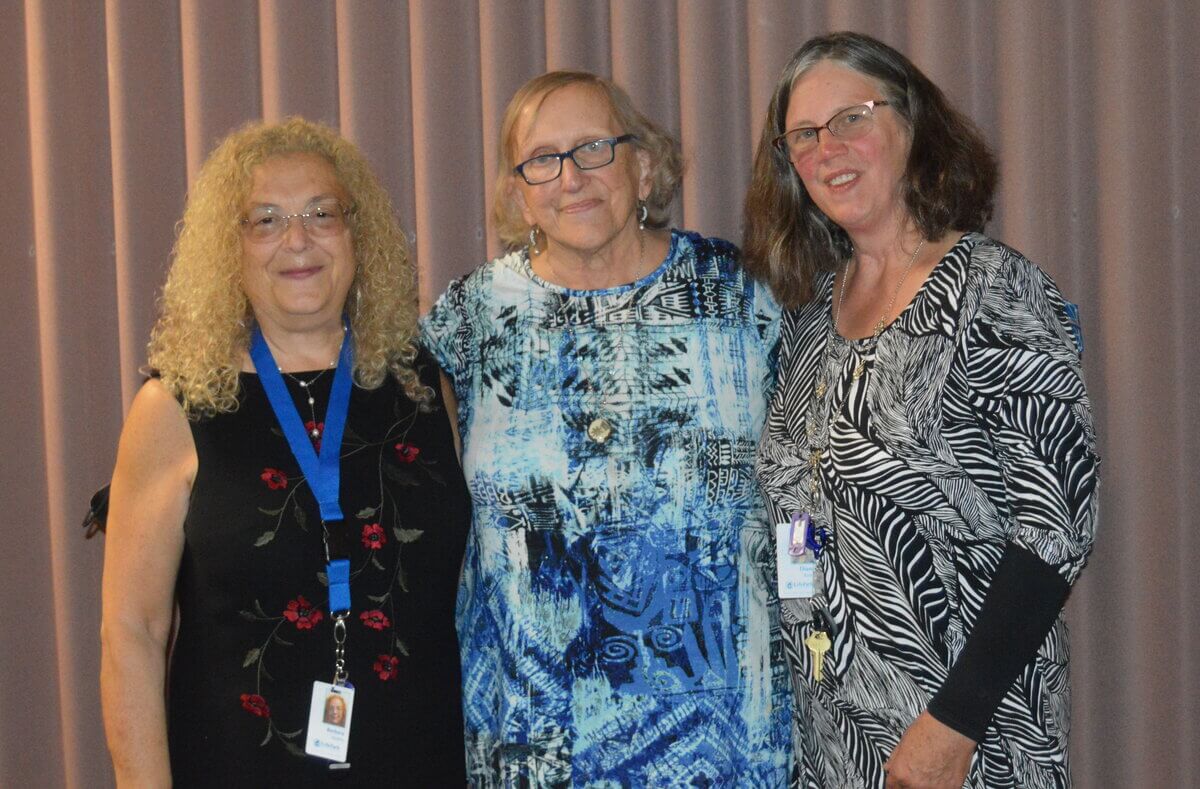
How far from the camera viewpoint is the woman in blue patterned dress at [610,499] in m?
2.14

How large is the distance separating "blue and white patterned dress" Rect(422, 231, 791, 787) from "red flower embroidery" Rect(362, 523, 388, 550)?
0.70ft

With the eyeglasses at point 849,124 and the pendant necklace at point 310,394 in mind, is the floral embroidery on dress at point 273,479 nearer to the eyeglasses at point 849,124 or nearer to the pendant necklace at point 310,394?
the pendant necklace at point 310,394

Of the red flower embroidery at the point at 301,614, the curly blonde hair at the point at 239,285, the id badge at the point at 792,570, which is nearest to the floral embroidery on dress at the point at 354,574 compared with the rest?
the red flower embroidery at the point at 301,614

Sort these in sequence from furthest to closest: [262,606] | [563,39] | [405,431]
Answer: [563,39] < [405,431] < [262,606]

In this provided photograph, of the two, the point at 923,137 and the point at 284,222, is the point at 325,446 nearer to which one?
the point at 284,222

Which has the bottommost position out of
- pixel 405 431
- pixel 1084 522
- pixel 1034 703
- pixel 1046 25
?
pixel 1034 703

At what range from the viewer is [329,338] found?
2283 mm

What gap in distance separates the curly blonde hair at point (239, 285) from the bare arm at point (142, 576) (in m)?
0.09

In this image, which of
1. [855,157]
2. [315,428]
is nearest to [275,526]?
[315,428]

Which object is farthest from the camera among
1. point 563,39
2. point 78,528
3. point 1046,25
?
point 78,528

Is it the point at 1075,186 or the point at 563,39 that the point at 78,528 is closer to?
the point at 563,39

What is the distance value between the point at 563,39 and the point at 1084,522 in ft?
5.35

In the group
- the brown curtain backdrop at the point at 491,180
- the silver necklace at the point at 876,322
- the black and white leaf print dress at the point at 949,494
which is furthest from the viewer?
the brown curtain backdrop at the point at 491,180

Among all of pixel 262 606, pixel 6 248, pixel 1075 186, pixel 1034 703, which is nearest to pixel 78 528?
pixel 6 248
